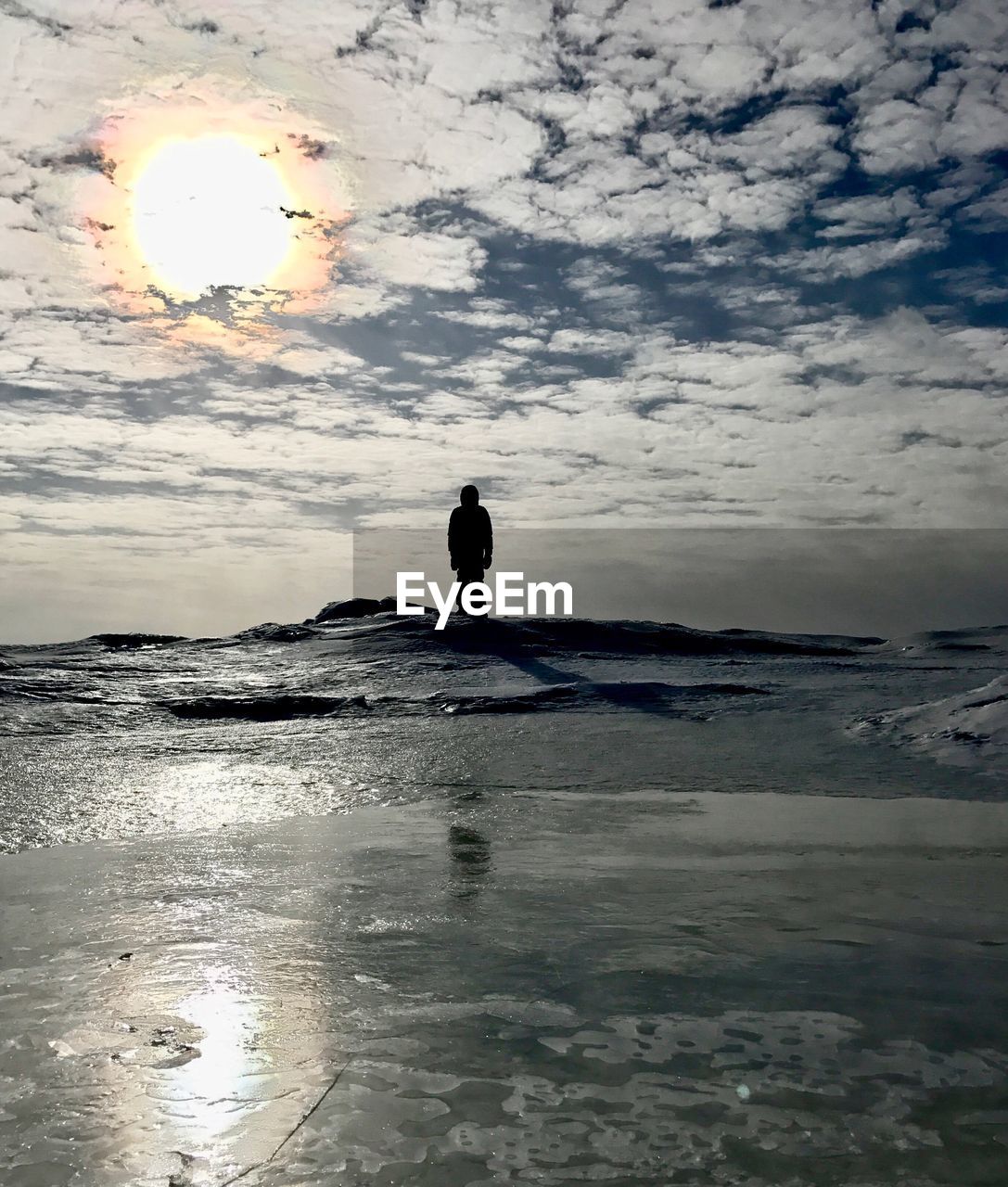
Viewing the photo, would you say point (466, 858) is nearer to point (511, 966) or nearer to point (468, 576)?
point (511, 966)

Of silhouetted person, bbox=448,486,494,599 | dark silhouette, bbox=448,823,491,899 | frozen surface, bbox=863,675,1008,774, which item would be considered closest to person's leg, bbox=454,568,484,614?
silhouetted person, bbox=448,486,494,599

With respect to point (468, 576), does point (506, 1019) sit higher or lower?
lower

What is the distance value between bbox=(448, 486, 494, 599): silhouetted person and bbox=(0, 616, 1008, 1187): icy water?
19.2ft

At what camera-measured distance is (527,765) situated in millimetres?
4016

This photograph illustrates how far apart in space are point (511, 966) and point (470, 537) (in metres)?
8.50

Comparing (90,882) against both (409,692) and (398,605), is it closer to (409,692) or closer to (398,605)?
(409,692)

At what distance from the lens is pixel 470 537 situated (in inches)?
393

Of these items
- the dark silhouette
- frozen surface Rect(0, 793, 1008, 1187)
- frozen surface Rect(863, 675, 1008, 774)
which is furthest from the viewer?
frozen surface Rect(863, 675, 1008, 774)

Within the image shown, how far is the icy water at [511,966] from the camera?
3.44 feet

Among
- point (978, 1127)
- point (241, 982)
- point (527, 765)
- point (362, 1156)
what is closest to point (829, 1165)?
point (978, 1127)

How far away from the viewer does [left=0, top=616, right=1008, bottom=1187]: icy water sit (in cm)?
105

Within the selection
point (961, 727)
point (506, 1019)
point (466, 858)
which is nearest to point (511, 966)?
point (506, 1019)

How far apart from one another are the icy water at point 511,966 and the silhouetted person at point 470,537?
19.2 ft

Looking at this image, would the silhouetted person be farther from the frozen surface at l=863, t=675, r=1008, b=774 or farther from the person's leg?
the frozen surface at l=863, t=675, r=1008, b=774
